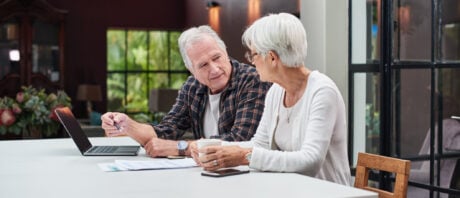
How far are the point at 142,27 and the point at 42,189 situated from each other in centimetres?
902

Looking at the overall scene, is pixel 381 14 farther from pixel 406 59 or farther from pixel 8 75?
pixel 8 75

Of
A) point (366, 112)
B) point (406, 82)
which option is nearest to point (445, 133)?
point (406, 82)

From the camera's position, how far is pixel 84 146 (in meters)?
2.60

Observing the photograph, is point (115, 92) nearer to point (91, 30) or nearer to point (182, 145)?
point (91, 30)

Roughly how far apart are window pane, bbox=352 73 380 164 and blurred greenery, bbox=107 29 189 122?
261 inches

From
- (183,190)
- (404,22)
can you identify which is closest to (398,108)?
(404,22)

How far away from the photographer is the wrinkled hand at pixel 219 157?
1931 millimetres

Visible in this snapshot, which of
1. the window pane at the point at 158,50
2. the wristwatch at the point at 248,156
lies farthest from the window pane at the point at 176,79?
the wristwatch at the point at 248,156

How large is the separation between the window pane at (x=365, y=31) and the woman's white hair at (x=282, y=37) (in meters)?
1.75

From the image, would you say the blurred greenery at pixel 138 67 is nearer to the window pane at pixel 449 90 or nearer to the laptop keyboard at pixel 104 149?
the window pane at pixel 449 90

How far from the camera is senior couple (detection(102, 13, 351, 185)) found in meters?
2.00

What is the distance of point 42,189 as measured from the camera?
1693mm

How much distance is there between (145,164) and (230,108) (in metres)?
0.72

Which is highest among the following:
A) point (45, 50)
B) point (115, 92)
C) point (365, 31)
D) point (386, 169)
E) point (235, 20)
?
point (235, 20)
